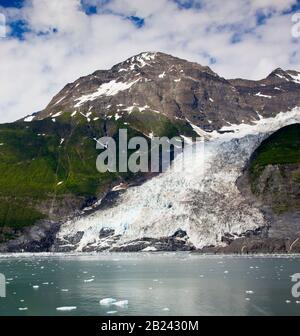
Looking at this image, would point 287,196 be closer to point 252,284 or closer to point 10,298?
point 252,284

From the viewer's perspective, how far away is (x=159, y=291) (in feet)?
199

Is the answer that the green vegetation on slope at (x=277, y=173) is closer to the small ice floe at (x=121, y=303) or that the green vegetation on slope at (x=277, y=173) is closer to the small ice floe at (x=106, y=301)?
the small ice floe at (x=106, y=301)

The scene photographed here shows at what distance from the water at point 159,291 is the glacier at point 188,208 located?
59699mm

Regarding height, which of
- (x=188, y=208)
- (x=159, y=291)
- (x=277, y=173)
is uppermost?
(x=277, y=173)

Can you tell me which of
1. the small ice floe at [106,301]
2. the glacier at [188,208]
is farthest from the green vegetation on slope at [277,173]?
the small ice floe at [106,301]

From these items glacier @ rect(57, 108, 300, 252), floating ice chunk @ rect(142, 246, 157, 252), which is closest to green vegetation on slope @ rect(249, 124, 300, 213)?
glacier @ rect(57, 108, 300, 252)

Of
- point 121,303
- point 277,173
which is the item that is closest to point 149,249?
point 277,173

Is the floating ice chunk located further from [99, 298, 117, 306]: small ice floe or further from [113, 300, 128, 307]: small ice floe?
[113, 300, 128, 307]: small ice floe

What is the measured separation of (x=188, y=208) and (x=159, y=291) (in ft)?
307

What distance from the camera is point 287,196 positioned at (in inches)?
6255

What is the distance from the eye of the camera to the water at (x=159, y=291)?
Result: 4919 cm

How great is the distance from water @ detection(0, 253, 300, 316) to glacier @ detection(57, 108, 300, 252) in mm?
59699

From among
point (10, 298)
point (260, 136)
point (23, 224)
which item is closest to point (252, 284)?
point (10, 298)

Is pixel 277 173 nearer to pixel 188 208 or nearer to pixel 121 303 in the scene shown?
pixel 188 208
